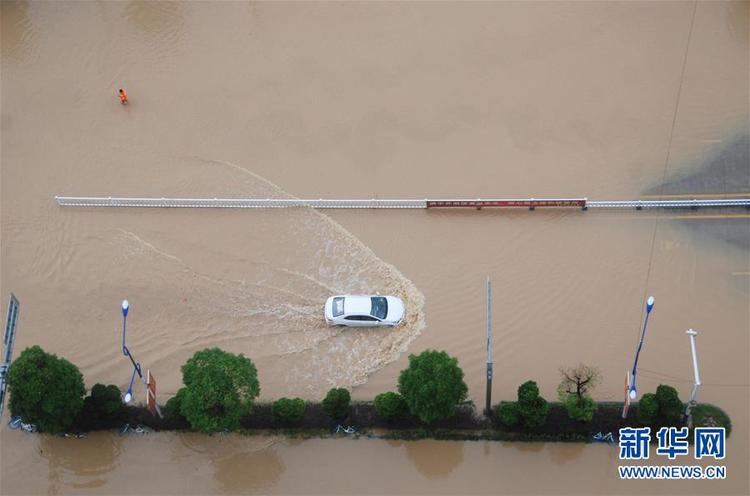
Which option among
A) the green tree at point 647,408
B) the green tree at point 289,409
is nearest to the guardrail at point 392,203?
the green tree at point 647,408

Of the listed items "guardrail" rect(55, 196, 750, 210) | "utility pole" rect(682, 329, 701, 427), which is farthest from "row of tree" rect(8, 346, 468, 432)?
"guardrail" rect(55, 196, 750, 210)

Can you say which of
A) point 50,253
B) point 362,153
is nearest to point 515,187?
point 362,153

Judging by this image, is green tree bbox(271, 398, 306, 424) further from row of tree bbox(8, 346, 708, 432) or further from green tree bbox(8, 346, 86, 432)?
green tree bbox(8, 346, 86, 432)

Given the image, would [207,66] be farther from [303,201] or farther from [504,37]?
[504,37]

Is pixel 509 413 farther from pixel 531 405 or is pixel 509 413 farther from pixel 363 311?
pixel 363 311

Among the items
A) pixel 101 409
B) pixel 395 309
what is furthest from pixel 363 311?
pixel 101 409
